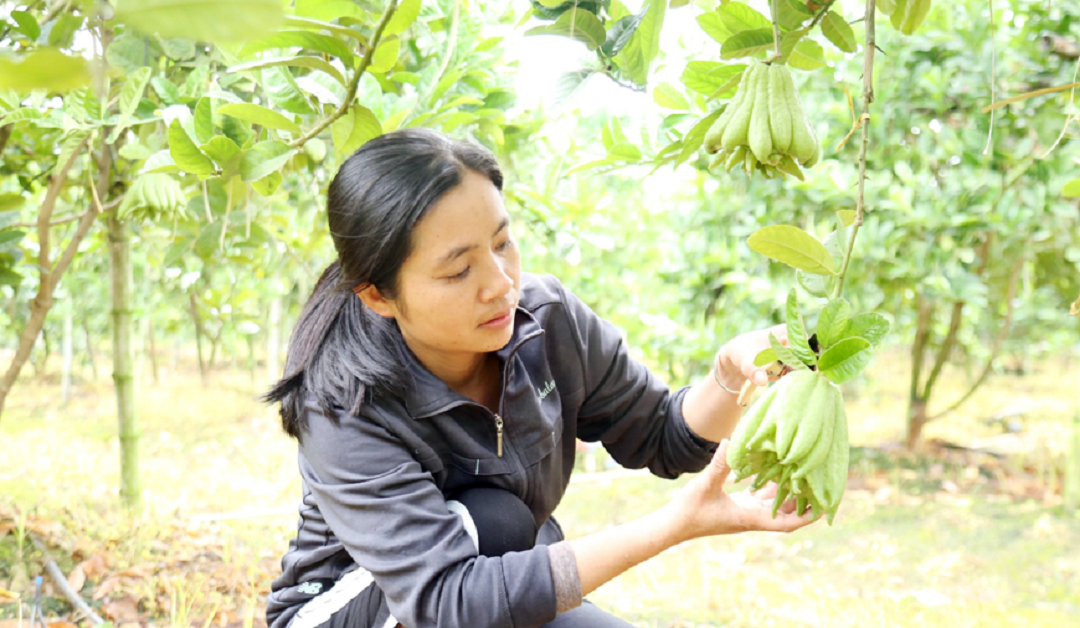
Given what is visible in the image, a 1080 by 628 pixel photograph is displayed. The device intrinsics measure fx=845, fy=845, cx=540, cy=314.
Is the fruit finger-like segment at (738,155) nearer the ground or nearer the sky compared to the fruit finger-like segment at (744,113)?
nearer the ground

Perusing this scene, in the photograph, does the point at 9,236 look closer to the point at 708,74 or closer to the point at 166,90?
the point at 166,90

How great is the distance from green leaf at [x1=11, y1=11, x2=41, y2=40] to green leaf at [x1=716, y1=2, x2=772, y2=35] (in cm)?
88

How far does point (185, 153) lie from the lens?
0.95m

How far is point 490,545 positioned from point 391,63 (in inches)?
26.3

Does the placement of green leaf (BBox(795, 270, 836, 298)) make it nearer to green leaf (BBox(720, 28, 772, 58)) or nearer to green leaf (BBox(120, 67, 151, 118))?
green leaf (BBox(720, 28, 772, 58))

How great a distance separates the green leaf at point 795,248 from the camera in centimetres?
60

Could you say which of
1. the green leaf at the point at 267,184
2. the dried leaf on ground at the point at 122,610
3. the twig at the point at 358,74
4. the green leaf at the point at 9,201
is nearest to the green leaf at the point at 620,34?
the twig at the point at 358,74

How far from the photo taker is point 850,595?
7.14 feet

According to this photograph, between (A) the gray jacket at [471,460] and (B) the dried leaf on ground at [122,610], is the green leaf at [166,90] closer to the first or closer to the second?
(A) the gray jacket at [471,460]

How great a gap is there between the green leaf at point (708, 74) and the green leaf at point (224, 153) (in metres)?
0.50

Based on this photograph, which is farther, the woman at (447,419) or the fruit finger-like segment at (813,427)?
the woman at (447,419)

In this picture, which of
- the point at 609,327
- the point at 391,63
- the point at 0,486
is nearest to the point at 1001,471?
the point at 609,327

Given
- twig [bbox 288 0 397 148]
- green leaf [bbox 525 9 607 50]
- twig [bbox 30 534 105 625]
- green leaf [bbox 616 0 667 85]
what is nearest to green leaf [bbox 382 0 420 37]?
twig [bbox 288 0 397 148]

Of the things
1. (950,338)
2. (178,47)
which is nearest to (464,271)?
(178,47)
